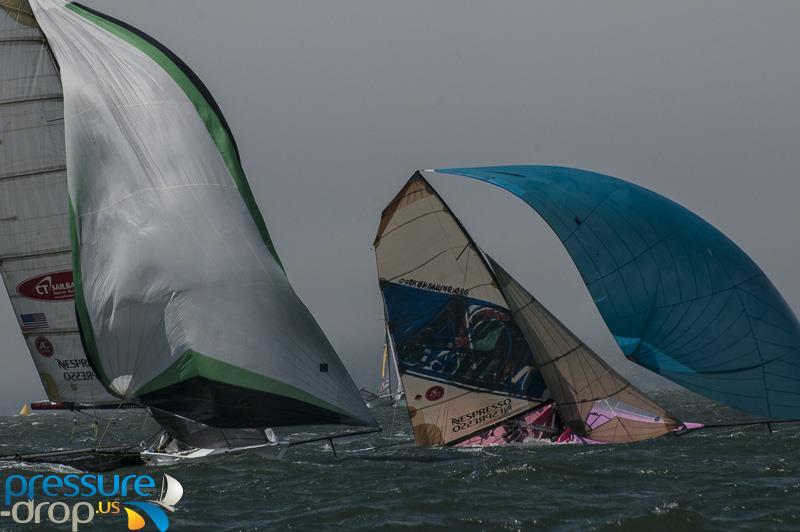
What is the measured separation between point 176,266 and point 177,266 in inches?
0.6

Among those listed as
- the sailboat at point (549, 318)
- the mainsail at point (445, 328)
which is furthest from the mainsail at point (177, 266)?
the sailboat at point (549, 318)

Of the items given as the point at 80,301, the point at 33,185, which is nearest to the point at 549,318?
the point at 80,301

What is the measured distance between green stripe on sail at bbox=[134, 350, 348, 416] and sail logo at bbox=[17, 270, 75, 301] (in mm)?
5140

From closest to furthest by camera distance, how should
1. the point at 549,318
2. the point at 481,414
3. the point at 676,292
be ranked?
1. the point at 676,292
2. the point at 481,414
3. the point at 549,318

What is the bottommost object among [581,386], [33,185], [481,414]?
[481,414]

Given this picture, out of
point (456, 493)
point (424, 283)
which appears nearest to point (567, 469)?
point (456, 493)

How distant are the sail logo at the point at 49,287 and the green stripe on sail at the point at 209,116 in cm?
532

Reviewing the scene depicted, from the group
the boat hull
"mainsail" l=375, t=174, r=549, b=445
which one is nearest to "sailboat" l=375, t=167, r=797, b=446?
"mainsail" l=375, t=174, r=549, b=445

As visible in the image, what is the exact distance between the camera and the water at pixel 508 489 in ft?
46.5

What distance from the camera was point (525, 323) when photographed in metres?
21.0

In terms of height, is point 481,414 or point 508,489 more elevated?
point 481,414

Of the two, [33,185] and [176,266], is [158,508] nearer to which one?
[176,266]

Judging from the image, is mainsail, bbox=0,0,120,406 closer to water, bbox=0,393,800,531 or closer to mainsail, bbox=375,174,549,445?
water, bbox=0,393,800,531

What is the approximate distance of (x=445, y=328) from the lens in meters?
20.3
